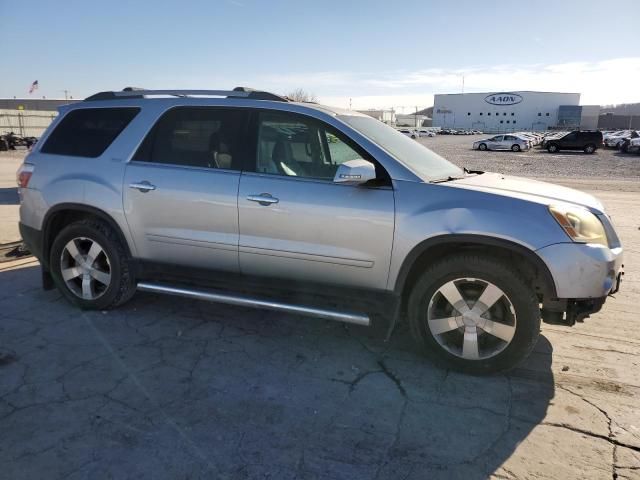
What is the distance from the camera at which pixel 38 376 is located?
11.0 feet

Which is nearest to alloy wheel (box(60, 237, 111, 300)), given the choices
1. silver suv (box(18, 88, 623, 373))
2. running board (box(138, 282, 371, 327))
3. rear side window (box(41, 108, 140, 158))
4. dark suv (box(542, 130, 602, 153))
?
silver suv (box(18, 88, 623, 373))

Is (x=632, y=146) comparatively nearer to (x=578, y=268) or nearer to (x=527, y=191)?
(x=527, y=191)

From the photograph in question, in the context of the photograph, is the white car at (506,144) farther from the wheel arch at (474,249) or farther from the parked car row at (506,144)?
the wheel arch at (474,249)

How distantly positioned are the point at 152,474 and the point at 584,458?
2257 mm

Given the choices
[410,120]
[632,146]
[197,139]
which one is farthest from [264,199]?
[410,120]

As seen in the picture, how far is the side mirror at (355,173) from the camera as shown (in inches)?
132

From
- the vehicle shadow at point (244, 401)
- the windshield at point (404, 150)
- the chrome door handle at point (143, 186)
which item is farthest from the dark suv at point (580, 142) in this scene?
the chrome door handle at point (143, 186)

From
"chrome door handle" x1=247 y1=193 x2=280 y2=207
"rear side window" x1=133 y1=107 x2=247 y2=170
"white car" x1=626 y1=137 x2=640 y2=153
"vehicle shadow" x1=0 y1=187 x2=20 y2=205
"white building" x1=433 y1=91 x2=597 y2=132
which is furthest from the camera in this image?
"white building" x1=433 y1=91 x2=597 y2=132

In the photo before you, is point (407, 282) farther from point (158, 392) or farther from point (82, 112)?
point (82, 112)

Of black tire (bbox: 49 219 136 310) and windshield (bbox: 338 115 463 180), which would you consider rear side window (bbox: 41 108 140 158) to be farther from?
windshield (bbox: 338 115 463 180)

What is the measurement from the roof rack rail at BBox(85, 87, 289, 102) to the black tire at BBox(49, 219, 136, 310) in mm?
1181

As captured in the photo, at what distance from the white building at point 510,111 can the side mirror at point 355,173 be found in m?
118

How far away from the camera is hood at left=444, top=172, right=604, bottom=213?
3.37 metres

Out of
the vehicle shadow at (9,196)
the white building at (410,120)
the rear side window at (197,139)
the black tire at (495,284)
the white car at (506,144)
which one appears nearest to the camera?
the black tire at (495,284)
